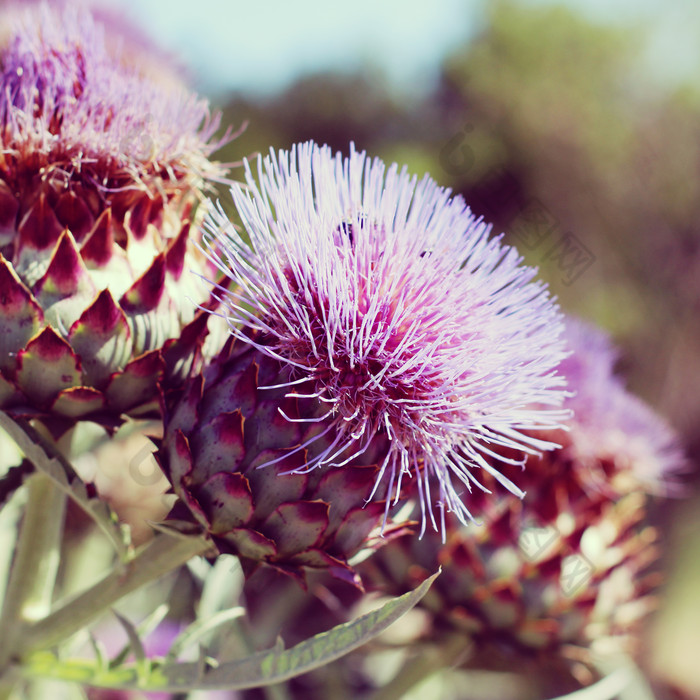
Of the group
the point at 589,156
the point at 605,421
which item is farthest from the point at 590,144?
the point at 605,421

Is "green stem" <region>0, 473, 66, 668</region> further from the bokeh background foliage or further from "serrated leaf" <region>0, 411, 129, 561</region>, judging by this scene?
the bokeh background foliage

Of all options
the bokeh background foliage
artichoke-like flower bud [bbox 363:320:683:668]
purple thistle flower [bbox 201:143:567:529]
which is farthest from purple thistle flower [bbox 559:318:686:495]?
the bokeh background foliage

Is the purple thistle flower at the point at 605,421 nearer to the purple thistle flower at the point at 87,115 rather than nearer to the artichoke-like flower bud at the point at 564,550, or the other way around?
Result: the artichoke-like flower bud at the point at 564,550

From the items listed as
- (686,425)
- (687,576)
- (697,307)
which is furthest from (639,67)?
(687,576)

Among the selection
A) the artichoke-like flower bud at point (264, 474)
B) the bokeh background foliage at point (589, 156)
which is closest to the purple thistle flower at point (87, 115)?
the artichoke-like flower bud at point (264, 474)

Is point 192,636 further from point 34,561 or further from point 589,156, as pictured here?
point 589,156

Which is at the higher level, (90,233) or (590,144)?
(590,144)

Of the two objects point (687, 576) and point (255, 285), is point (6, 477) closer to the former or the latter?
point (255, 285)
